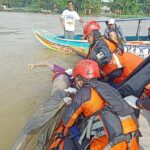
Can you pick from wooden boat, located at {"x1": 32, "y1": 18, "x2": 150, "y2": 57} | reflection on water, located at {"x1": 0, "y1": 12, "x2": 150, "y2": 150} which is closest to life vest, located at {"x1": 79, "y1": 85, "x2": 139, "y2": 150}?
reflection on water, located at {"x1": 0, "y1": 12, "x2": 150, "y2": 150}

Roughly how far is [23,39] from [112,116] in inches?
619

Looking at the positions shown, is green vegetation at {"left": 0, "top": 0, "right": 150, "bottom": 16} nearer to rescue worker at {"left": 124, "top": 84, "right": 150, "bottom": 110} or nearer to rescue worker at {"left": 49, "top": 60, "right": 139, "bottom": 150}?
rescue worker at {"left": 124, "top": 84, "right": 150, "bottom": 110}

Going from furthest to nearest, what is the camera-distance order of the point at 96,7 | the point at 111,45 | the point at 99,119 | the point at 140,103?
the point at 96,7
the point at 111,45
the point at 140,103
the point at 99,119

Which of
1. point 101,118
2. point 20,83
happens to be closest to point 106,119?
point 101,118

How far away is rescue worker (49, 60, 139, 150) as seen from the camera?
3049 millimetres

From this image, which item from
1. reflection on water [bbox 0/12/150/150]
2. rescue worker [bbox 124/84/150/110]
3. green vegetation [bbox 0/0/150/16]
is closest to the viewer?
rescue worker [bbox 124/84/150/110]

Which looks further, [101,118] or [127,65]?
[127,65]

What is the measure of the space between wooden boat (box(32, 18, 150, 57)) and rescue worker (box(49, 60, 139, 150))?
7.25 meters

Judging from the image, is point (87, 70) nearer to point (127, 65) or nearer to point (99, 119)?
point (99, 119)

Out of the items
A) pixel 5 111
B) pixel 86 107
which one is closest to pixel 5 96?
pixel 5 111

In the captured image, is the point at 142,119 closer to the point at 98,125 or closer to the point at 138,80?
the point at 138,80

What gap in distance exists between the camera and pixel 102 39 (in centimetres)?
479

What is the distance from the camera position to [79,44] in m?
12.1

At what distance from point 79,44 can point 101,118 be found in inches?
357
